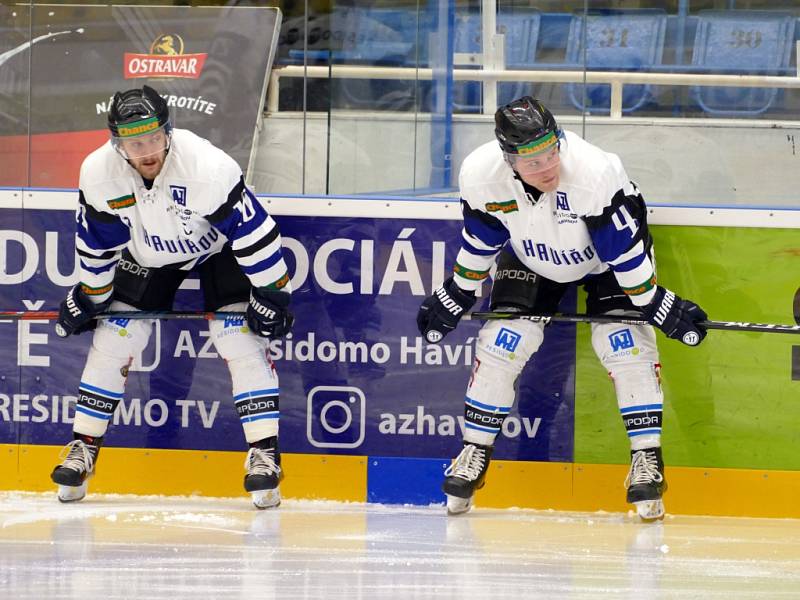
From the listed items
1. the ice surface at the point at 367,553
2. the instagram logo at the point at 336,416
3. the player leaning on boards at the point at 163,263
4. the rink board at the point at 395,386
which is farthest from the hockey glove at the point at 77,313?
the instagram logo at the point at 336,416

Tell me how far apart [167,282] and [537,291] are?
3.51 ft

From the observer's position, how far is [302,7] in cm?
405

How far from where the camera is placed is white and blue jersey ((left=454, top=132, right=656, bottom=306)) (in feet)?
11.2

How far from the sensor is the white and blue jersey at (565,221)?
343 cm

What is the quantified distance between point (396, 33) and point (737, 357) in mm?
1430

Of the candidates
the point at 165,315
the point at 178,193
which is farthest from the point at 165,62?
the point at 165,315

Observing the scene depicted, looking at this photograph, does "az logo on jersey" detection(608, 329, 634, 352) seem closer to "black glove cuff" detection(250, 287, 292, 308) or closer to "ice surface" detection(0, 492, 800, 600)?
"ice surface" detection(0, 492, 800, 600)

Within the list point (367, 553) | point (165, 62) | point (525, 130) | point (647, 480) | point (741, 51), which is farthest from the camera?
point (165, 62)

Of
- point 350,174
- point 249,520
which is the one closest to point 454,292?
point 350,174

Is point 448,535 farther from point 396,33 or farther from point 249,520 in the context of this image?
point 396,33

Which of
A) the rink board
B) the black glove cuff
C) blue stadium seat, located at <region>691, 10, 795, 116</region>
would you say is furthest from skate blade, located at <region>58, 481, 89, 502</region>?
blue stadium seat, located at <region>691, 10, 795, 116</region>

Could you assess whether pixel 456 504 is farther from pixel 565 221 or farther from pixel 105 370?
pixel 105 370

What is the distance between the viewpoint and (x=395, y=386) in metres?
3.93

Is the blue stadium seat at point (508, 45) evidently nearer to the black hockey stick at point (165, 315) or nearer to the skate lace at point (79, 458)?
the black hockey stick at point (165, 315)
